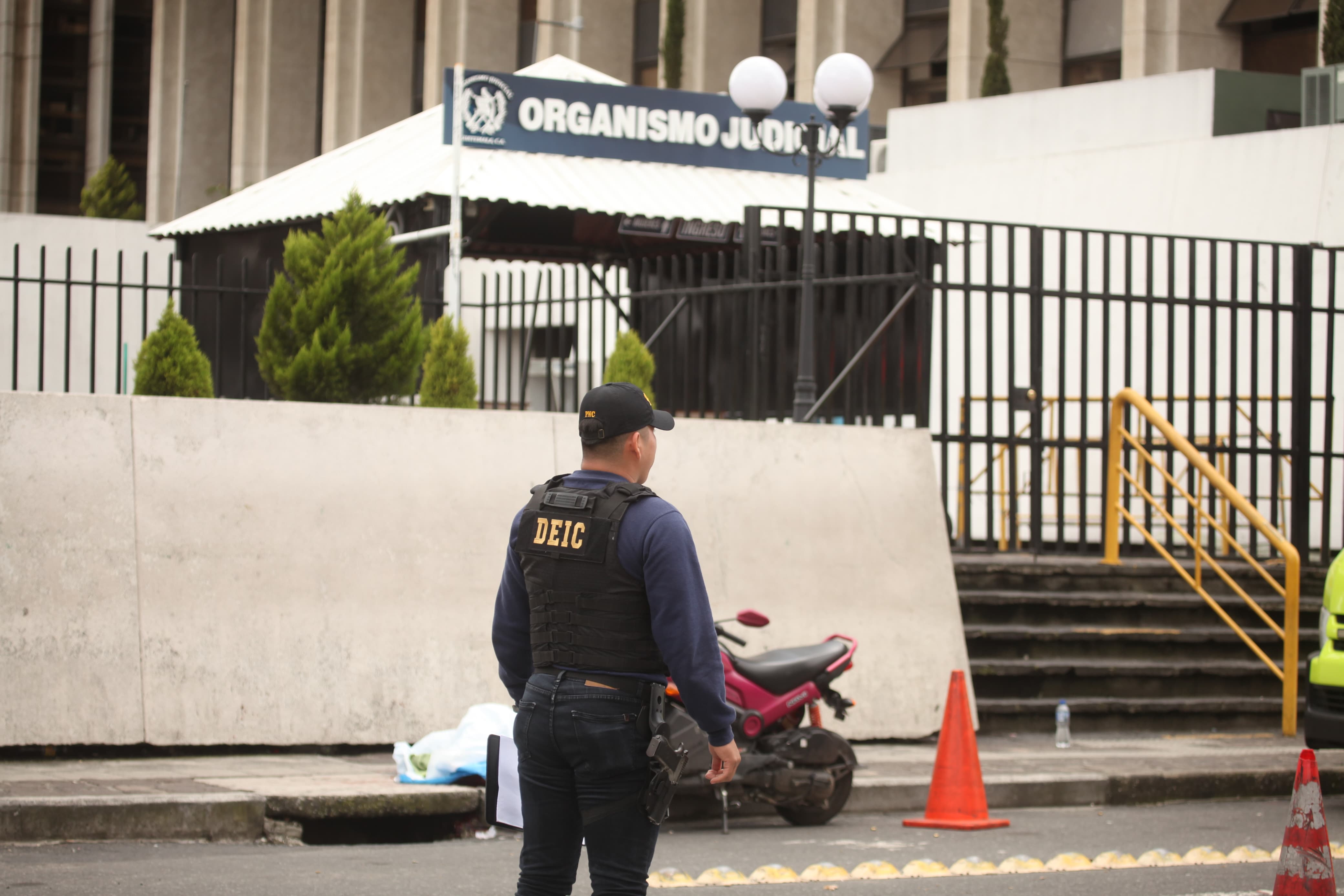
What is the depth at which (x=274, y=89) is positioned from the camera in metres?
44.6

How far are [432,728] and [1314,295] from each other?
11782 millimetres

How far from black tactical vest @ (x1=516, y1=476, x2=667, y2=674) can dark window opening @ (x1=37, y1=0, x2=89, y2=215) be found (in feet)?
179

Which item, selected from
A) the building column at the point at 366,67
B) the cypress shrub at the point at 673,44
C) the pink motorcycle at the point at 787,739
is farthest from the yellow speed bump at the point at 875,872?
the building column at the point at 366,67

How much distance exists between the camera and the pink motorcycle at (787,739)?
771 centimetres

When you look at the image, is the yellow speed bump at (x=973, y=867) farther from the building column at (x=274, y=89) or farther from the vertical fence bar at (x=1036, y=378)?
the building column at (x=274, y=89)

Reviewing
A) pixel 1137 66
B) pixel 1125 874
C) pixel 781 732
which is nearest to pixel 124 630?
pixel 781 732

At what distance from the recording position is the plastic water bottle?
10000mm

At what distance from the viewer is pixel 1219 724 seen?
11.1 metres

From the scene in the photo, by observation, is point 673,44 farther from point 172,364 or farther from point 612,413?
point 612,413

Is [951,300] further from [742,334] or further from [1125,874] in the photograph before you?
[1125,874]

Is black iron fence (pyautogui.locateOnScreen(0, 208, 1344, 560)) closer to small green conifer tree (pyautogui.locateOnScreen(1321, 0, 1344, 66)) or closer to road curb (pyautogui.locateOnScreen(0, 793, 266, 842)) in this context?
road curb (pyautogui.locateOnScreen(0, 793, 266, 842))

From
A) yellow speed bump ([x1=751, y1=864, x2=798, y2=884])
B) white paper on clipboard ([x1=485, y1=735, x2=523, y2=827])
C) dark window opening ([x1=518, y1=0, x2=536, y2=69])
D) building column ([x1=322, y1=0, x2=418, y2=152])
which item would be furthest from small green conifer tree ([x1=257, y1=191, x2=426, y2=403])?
building column ([x1=322, y1=0, x2=418, y2=152])

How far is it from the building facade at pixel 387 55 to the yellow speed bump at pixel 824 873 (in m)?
22.8

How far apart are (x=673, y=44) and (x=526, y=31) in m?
6.38
